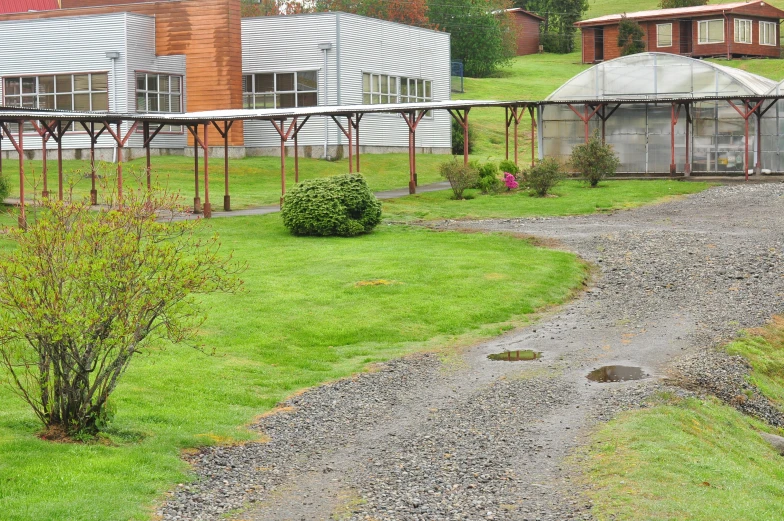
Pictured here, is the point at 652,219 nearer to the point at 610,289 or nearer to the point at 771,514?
the point at 610,289

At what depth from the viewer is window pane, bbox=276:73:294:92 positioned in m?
49.2

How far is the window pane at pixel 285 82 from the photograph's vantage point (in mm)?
49250

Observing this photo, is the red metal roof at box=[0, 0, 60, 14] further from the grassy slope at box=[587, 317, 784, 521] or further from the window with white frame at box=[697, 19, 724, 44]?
the grassy slope at box=[587, 317, 784, 521]

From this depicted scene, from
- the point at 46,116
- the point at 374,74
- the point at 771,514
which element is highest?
the point at 374,74

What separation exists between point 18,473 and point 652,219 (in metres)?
24.7

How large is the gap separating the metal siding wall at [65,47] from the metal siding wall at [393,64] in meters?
10.3

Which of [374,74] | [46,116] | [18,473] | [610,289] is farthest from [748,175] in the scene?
[18,473]

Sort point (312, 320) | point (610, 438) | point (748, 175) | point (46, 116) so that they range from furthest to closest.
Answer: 1. point (748, 175)
2. point (46, 116)
3. point (312, 320)
4. point (610, 438)

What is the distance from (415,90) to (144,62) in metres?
14.6

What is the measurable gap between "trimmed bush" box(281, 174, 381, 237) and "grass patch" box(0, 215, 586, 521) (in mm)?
560

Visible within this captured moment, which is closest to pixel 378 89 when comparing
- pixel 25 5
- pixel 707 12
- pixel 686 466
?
pixel 25 5

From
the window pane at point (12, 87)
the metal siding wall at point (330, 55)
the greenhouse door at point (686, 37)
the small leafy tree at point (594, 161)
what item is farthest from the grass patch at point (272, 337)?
the greenhouse door at point (686, 37)

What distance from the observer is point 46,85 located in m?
47.9

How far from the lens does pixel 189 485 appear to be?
10.0 metres
